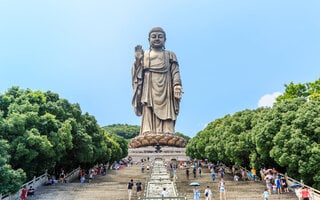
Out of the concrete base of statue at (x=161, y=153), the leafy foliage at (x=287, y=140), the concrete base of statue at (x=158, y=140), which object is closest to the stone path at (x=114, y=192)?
the leafy foliage at (x=287, y=140)

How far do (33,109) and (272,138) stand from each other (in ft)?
39.4

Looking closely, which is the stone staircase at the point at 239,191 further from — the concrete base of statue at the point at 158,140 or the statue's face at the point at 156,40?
the statue's face at the point at 156,40

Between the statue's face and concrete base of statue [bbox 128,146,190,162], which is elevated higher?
the statue's face

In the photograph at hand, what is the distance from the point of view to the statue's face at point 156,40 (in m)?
54.6

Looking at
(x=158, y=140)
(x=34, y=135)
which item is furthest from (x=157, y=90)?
(x=34, y=135)

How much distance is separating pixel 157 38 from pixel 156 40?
1.02 feet

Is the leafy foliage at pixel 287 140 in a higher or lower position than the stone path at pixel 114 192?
higher

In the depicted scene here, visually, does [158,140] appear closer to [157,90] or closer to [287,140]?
[157,90]

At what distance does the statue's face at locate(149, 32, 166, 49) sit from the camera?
54.6 meters

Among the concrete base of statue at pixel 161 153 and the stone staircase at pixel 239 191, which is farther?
the concrete base of statue at pixel 161 153

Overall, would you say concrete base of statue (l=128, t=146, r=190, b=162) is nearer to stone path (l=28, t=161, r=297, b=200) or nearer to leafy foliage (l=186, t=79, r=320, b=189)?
leafy foliage (l=186, t=79, r=320, b=189)

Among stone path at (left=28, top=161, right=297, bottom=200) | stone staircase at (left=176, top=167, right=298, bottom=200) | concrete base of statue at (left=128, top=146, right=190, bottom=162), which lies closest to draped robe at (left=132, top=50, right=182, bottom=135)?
concrete base of statue at (left=128, top=146, right=190, bottom=162)

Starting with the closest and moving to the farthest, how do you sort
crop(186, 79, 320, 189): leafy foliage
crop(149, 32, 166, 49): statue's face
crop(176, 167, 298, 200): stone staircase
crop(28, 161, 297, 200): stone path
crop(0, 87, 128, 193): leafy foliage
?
crop(0, 87, 128, 193): leafy foliage, crop(186, 79, 320, 189): leafy foliage, crop(176, 167, 298, 200): stone staircase, crop(28, 161, 297, 200): stone path, crop(149, 32, 166, 49): statue's face

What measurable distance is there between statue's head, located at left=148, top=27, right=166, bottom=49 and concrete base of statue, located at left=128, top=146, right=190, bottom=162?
46.3 ft
